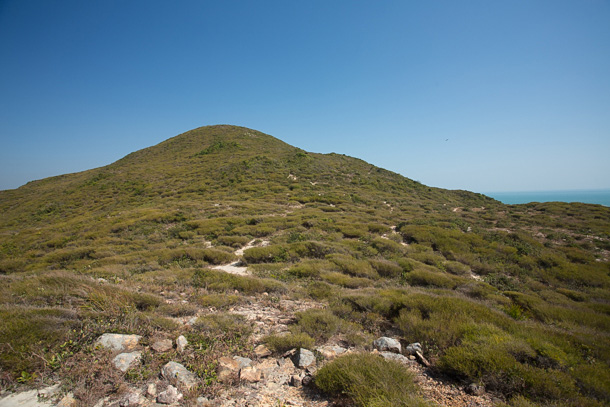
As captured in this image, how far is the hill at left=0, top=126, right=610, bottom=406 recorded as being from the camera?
3520mm

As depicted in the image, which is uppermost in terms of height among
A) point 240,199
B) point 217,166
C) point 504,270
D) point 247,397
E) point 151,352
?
point 217,166

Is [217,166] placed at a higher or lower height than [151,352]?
higher

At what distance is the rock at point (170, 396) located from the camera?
3088 mm

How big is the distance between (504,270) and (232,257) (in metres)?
12.7

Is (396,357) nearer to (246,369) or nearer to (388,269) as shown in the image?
(246,369)

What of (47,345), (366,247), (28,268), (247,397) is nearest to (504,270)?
(366,247)

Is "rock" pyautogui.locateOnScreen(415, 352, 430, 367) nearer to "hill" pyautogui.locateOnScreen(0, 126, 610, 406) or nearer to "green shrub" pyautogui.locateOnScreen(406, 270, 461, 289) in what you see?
"hill" pyautogui.locateOnScreen(0, 126, 610, 406)

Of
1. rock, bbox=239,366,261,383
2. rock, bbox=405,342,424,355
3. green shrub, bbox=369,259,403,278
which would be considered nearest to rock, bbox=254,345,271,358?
rock, bbox=239,366,261,383

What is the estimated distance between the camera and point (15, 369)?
313cm

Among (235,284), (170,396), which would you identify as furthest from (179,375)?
(235,284)

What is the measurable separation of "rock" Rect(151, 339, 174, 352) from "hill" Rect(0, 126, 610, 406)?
0.15 metres

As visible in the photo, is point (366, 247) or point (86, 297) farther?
point (366, 247)

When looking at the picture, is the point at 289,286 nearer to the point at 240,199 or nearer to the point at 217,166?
the point at 240,199

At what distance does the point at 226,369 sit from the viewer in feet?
11.9
